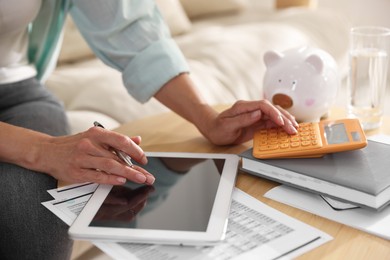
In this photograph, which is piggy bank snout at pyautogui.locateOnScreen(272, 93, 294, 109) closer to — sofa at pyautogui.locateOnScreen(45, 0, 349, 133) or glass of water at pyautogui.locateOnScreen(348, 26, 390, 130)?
glass of water at pyautogui.locateOnScreen(348, 26, 390, 130)

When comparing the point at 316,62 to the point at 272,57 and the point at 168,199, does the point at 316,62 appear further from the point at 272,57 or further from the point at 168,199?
the point at 168,199

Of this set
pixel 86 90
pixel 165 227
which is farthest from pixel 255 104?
pixel 86 90

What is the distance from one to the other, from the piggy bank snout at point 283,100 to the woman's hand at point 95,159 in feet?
1.05

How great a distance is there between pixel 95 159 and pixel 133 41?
386 mm

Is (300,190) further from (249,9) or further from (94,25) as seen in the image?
(249,9)

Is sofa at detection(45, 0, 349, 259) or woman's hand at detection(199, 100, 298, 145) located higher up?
woman's hand at detection(199, 100, 298, 145)

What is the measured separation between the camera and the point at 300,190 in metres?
0.74

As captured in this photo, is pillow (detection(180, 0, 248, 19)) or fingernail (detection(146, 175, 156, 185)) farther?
pillow (detection(180, 0, 248, 19))

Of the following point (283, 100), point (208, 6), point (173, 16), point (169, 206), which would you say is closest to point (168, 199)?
point (169, 206)

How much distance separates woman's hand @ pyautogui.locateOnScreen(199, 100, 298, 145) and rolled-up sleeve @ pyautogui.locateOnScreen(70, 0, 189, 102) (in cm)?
14

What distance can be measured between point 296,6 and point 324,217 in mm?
2128

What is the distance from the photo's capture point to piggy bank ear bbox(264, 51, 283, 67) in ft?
3.25

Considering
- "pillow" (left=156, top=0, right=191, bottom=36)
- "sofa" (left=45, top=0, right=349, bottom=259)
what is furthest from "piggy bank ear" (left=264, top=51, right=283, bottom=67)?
"pillow" (left=156, top=0, right=191, bottom=36)

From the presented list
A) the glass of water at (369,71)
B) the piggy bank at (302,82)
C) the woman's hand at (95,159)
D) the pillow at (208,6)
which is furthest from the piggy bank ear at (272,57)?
the pillow at (208,6)
